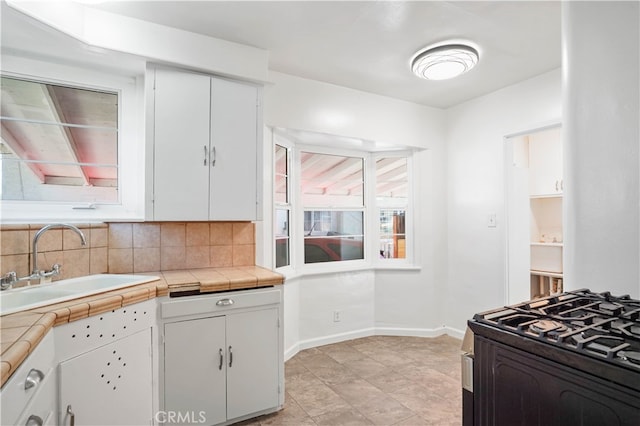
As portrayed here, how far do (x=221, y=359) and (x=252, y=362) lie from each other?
0.20 meters

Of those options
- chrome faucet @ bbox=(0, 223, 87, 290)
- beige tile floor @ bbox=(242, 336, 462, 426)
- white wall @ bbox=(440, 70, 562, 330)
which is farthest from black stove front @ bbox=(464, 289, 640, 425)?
white wall @ bbox=(440, 70, 562, 330)

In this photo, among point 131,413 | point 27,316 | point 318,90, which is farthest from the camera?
point 318,90

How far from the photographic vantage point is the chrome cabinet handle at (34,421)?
1.05m

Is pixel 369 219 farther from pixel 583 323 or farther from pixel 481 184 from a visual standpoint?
pixel 583 323

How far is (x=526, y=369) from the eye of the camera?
921mm

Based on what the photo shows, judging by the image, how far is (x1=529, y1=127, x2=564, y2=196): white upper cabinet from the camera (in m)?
3.83

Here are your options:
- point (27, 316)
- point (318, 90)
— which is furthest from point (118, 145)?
point (318, 90)

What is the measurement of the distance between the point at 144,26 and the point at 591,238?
2.66m

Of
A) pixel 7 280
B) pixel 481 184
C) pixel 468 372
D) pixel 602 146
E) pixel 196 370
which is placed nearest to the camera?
pixel 468 372

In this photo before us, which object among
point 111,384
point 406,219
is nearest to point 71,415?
point 111,384

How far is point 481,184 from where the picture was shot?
3.39 m

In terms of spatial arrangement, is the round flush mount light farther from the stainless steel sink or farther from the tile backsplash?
the stainless steel sink

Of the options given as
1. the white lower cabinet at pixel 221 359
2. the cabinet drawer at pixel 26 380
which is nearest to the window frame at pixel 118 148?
the white lower cabinet at pixel 221 359

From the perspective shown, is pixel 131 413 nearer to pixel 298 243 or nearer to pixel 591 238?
pixel 298 243
